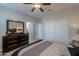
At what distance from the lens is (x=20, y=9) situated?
1.91 m

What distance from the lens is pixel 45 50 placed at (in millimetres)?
1904

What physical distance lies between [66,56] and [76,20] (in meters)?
0.64

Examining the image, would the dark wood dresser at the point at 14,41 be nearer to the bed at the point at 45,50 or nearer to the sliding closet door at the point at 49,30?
the bed at the point at 45,50

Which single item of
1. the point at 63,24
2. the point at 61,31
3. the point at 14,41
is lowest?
the point at 14,41

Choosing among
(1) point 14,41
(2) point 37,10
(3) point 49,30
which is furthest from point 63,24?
(1) point 14,41

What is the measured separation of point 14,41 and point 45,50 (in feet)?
1.97

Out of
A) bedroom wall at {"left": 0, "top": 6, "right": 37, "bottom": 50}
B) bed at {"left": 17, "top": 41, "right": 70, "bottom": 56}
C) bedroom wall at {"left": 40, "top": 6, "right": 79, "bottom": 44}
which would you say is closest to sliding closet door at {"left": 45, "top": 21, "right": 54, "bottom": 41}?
bedroom wall at {"left": 40, "top": 6, "right": 79, "bottom": 44}

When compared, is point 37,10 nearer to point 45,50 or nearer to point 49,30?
point 49,30

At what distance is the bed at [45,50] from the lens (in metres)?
1.74

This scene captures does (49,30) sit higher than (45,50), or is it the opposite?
(49,30)

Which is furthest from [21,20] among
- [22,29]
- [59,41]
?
[59,41]

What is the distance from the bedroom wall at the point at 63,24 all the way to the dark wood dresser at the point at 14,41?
1.27 feet

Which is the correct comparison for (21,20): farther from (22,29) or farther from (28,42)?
(28,42)

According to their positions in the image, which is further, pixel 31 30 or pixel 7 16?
Answer: pixel 31 30
